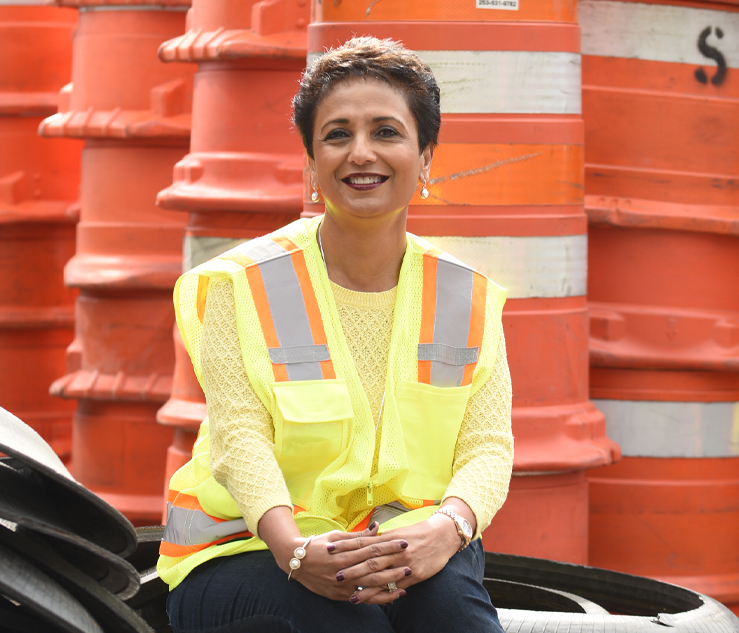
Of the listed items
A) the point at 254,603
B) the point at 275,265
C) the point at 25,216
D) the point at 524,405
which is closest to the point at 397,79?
the point at 275,265

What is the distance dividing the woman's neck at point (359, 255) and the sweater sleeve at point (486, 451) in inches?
10.4

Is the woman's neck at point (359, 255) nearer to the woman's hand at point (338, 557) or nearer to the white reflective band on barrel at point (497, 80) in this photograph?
the woman's hand at point (338, 557)

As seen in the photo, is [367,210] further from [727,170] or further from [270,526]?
[727,170]

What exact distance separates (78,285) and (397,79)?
2.61 metres

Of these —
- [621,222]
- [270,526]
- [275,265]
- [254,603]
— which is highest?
[621,222]

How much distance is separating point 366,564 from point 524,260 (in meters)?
1.47

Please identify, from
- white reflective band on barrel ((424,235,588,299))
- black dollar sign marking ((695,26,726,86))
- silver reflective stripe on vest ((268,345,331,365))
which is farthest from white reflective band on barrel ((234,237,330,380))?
black dollar sign marking ((695,26,726,86))

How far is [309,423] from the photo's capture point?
2.08 meters

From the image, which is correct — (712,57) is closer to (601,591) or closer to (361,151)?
(601,591)

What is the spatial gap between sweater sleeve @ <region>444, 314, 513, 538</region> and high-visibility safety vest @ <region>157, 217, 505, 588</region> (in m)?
0.03

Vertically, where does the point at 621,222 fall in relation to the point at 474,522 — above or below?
above

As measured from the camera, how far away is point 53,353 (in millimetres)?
5371

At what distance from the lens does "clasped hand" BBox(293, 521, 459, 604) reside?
6.23 ft

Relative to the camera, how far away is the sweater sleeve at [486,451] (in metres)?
2.12
